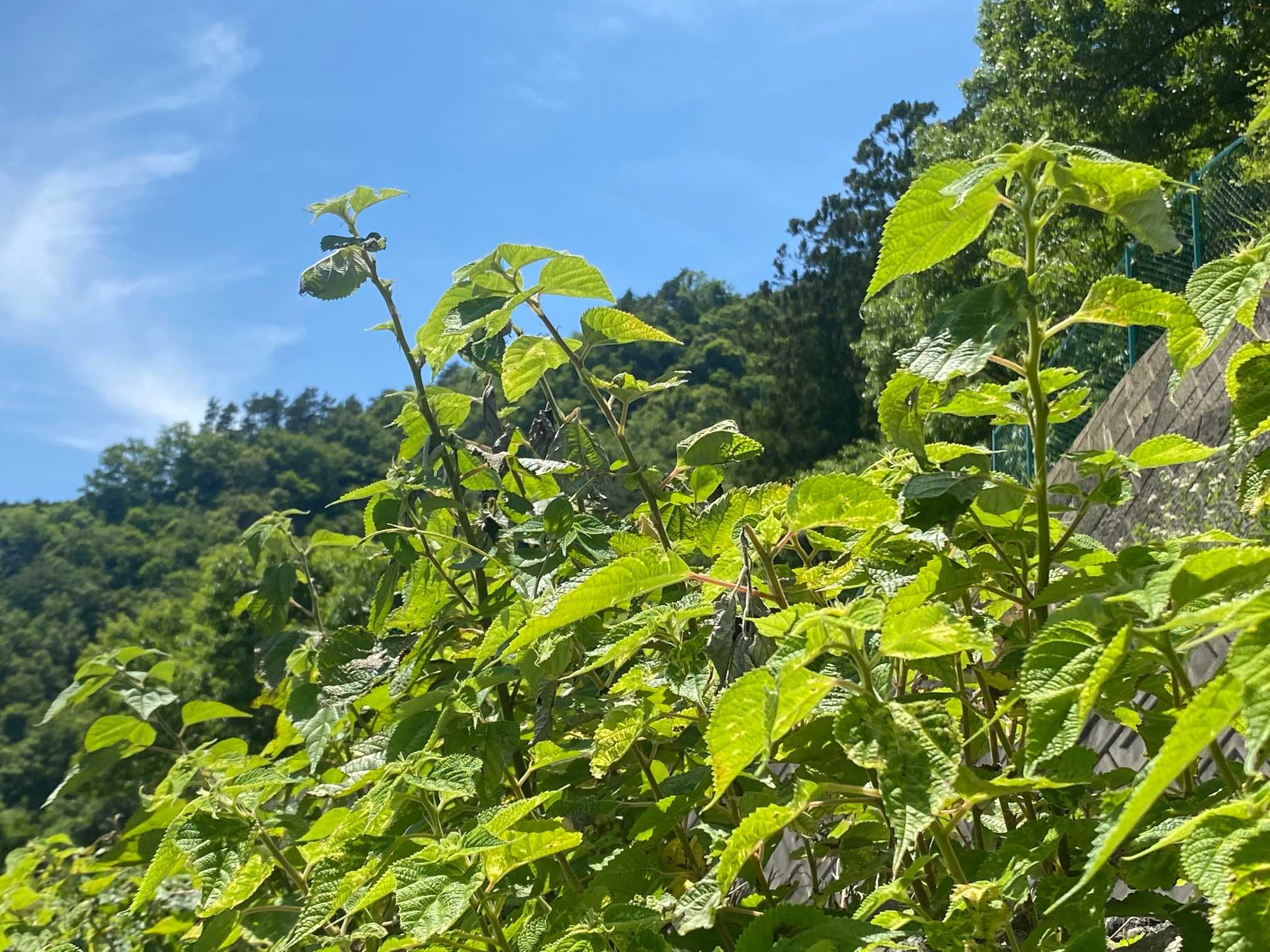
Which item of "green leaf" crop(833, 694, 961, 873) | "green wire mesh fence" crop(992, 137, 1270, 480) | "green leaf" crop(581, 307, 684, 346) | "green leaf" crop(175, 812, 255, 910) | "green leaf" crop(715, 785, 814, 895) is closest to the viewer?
"green leaf" crop(833, 694, 961, 873)

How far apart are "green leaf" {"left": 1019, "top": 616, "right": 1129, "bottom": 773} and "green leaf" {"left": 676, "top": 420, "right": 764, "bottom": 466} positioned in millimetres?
788

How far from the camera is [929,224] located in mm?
891

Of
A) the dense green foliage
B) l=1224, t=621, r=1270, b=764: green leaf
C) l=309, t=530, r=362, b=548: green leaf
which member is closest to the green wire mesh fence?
l=309, t=530, r=362, b=548: green leaf

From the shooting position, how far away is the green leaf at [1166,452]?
1.12m

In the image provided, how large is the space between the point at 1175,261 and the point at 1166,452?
881 centimetres

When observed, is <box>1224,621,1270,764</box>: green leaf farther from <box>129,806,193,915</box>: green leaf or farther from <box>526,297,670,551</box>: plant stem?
<box>129,806,193,915</box>: green leaf

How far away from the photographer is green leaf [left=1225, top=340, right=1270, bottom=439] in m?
1.00

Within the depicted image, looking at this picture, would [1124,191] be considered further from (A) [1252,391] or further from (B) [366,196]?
(B) [366,196]

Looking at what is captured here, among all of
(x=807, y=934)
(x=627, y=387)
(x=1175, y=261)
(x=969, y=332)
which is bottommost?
(x=807, y=934)

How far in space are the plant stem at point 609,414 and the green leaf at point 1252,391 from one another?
2.29 ft

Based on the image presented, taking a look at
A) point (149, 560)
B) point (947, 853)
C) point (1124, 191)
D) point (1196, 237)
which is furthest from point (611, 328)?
point (149, 560)

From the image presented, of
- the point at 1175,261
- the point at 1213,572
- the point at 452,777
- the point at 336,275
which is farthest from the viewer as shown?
the point at 1175,261

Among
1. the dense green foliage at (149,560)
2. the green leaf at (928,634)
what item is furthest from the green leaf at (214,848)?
the dense green foliage at (149,560)

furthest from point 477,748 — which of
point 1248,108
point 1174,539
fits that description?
point 1248,108
